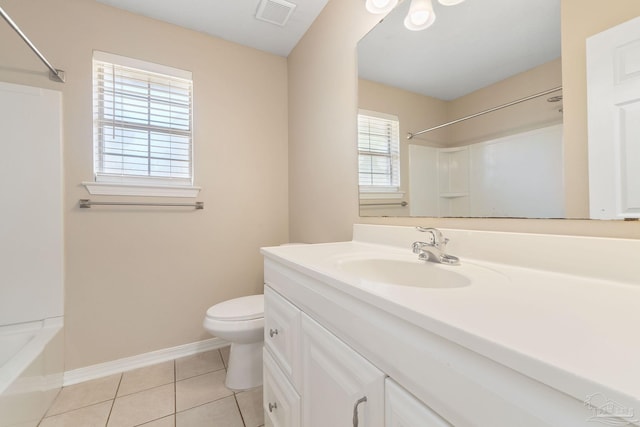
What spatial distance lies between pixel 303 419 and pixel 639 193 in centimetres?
108

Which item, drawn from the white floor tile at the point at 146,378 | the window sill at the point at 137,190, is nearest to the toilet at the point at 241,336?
the white floor tile at the point at 146,378

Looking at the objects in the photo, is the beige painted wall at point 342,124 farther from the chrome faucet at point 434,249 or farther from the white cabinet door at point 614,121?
the chrome faucet at point 434,249

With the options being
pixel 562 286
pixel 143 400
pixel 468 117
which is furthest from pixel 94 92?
pixel 562 286

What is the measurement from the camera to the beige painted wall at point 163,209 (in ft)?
5.19

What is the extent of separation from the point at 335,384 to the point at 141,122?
202 cm

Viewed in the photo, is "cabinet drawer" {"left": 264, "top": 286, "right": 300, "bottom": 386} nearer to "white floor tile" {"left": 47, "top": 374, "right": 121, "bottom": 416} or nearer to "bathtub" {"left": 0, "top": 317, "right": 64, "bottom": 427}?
"bathtub" {"left": 0, "top": 317, "right": 64, "bottom": 427}

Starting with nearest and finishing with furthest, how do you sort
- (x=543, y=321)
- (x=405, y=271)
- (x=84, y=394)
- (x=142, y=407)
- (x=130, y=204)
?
(x=543, y=321)
(x=405, y=271)
(x=142, y=407)
(x=84, y=394)
(x=130, y=204)

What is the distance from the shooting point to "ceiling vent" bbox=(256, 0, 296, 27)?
1.67m

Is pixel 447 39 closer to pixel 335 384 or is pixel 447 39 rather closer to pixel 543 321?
pixel 543 321

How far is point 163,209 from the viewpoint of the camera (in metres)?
1.84

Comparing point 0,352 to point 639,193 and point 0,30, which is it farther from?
point 639,193

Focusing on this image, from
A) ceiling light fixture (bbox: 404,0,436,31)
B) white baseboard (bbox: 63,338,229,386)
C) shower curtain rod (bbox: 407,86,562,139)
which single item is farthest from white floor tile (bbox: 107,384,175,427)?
ceiling light fixture (bbox: 404,0,436,31)

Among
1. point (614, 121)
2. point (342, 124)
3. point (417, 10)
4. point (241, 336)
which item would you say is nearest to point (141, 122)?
A: point (342, 124)

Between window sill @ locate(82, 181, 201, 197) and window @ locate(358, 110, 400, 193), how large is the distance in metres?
1.23
